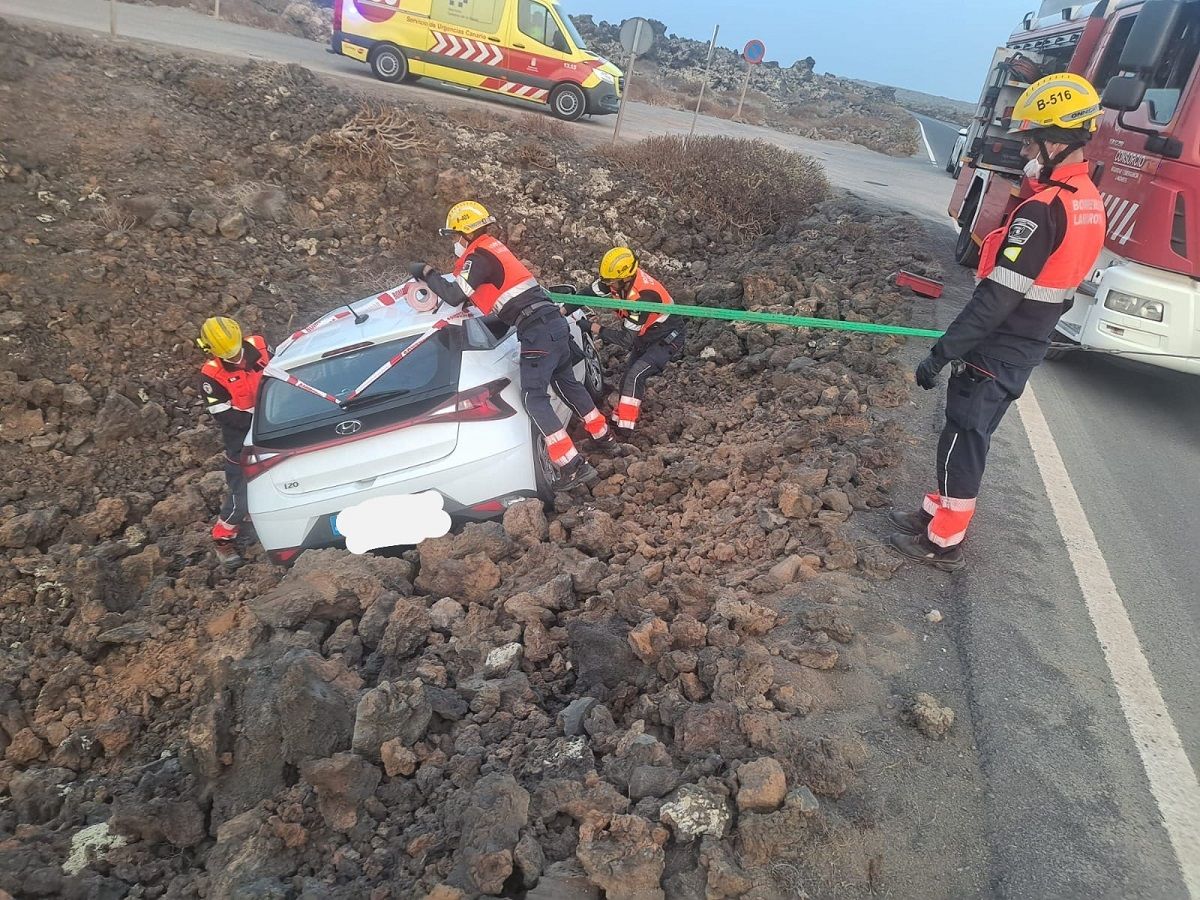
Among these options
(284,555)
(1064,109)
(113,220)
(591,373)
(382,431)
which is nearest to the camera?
(1064,109)

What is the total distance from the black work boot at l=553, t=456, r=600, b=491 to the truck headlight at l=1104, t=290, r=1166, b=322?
158 inches

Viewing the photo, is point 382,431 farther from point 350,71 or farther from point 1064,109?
point 350,71

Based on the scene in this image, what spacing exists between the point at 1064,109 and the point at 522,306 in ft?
10.1

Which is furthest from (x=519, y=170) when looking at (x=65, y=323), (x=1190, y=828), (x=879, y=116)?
(x=879, y=116)

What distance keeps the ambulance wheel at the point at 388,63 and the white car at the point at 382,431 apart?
35.5 feet

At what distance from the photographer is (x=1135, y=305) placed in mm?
5402

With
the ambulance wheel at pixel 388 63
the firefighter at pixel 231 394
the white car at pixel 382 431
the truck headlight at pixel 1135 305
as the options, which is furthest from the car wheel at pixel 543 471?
the ambulance wheel at pixel 388 63

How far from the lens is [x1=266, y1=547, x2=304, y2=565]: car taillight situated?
4.68m

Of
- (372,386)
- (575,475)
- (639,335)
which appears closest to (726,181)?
(639,335)

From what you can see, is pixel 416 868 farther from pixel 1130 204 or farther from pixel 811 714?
pixel 1130 204

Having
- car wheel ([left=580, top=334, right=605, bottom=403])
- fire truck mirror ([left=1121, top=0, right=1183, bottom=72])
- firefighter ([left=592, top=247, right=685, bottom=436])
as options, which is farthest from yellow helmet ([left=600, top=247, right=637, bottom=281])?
fire truck mirror ([left=1121, top=0, right=1183, bottom=72])

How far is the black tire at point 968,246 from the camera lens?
892cm

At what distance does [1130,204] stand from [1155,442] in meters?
1.82

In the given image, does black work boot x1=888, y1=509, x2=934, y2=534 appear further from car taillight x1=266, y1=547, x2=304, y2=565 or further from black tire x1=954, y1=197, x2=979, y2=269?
black tire x1=954, y1=197, x2=979, y2=269
